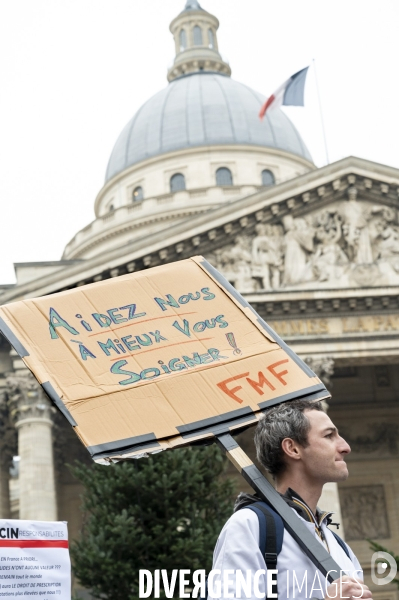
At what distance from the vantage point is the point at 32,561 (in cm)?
628

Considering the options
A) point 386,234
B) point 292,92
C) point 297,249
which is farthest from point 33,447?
point 292,92

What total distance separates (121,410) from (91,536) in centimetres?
1626

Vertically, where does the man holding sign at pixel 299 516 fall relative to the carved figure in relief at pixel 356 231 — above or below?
below

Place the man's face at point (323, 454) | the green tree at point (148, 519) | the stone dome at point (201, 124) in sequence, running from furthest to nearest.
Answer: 1. the stone dome at point (201, 124)
2. the green tree at point (148, 519)
3. the man's face at point (323, 454)

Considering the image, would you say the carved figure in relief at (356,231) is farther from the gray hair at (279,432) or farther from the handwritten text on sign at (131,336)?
the gray hair at (279,432)

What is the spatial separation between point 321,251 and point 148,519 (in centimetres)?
1134

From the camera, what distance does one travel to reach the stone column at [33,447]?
Result: 2573cm

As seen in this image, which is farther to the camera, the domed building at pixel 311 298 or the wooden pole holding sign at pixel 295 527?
the domed building at pixel 311 298

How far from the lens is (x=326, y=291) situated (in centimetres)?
2756

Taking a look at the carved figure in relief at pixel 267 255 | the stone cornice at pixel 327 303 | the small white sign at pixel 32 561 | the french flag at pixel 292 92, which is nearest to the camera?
the small white sign at pixel 32 561

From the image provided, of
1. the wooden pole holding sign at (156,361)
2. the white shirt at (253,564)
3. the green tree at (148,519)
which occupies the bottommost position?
the white shirt at (253,564)

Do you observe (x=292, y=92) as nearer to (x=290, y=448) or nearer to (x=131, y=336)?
(x=131, y=336)

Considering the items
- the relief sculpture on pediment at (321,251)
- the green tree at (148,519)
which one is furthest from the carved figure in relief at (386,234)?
the green tree at (148,519)

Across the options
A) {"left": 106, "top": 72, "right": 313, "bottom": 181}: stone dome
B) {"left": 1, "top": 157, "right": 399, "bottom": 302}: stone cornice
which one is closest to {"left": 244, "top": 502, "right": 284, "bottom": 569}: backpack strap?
{"left": 1, "top": 157, "right": 399, "bottom": 302}: stone cornice
